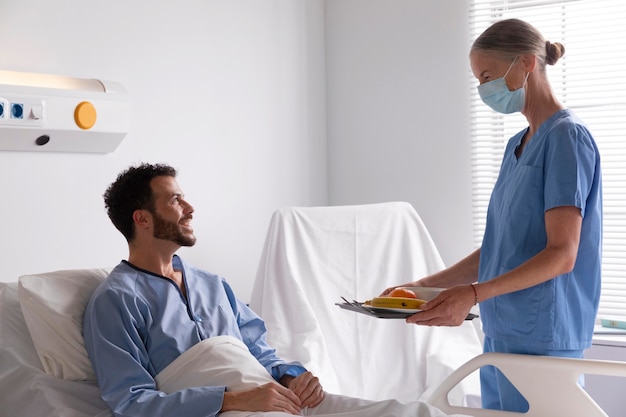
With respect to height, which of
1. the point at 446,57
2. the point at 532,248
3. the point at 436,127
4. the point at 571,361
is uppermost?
the point at 446,57

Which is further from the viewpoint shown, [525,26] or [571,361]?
[525,26]

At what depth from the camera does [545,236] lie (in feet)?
6.70

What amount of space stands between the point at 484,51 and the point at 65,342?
1260 mm

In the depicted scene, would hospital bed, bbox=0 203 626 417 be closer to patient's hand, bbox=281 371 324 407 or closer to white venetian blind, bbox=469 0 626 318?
patient's hand, bbox=281 371 324 407

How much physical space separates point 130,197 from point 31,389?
1.82 feet

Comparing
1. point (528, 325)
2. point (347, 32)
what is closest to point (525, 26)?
point (528, 325)

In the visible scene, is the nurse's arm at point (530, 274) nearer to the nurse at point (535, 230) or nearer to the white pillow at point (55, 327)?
the nurse at point (535, 230)

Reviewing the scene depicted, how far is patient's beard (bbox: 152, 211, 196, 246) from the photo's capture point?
7.13 feet

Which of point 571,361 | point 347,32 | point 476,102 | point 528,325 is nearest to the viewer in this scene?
point 571,361

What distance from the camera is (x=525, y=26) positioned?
2.06 meters

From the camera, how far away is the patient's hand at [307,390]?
2.09 metres

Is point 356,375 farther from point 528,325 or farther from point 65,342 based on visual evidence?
point 65,342

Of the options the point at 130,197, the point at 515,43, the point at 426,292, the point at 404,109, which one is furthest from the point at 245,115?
the point at 515,43

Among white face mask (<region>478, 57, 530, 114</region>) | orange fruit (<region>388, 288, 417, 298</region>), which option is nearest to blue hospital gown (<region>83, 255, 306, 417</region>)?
orange fruit (<region>388, 288, 417, 298</region>)
